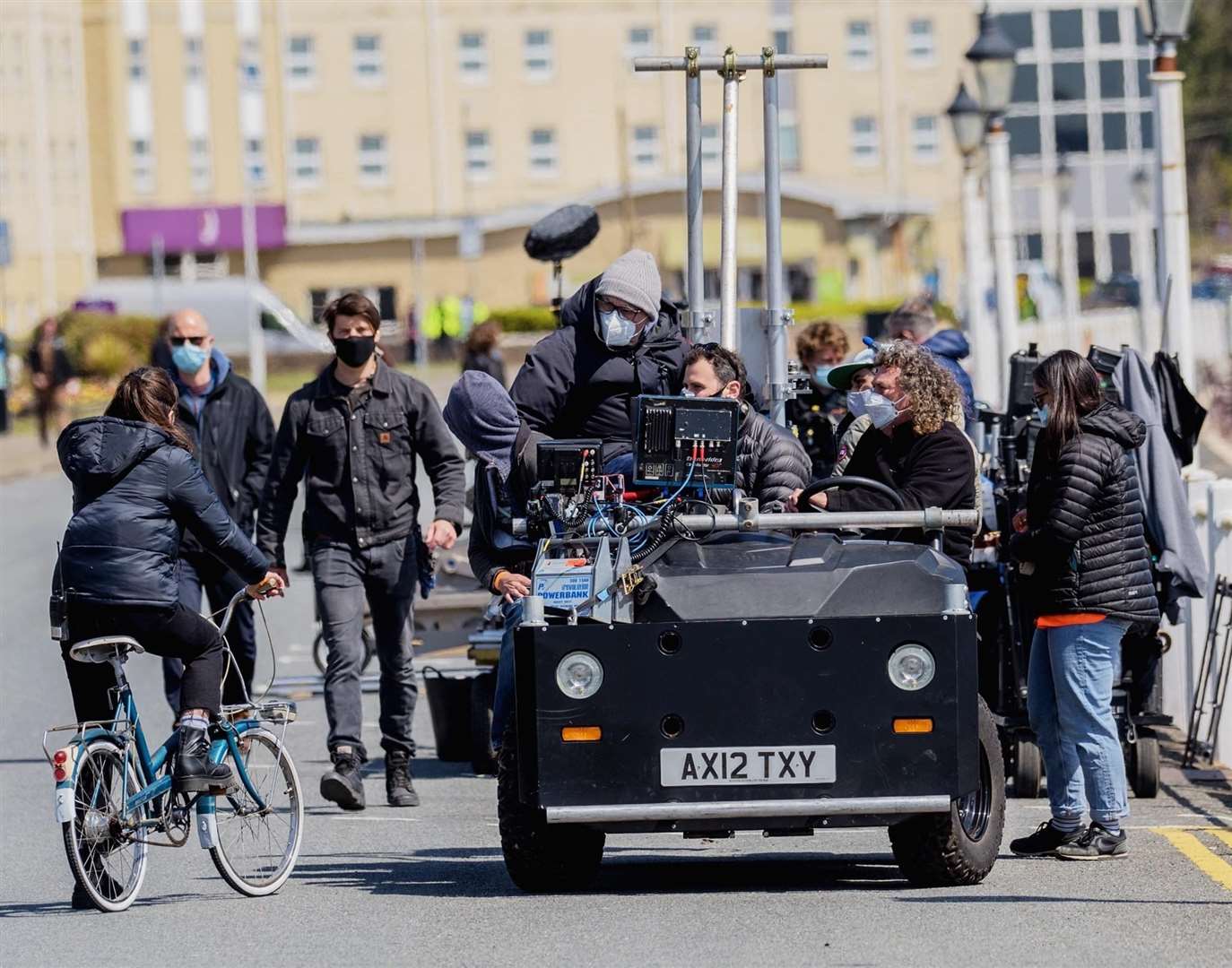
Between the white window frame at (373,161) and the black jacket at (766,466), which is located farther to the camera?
the white window frame at (373,161)

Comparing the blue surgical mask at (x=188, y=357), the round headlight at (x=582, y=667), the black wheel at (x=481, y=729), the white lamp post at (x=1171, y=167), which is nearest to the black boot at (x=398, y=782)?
the black wheel at (x=481, y=729)

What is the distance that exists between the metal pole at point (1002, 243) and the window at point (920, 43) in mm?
62123

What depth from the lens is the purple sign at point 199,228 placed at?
82625 millimetres

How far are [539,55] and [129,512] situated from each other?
253ft

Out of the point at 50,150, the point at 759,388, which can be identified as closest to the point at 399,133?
the point at 50,150

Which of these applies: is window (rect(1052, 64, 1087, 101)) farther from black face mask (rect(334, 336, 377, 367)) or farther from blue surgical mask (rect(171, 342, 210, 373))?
black face mask (rect(334, 336, 377, 367))

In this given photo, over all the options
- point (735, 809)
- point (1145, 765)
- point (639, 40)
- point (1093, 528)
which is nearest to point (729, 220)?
point (1093, 528)

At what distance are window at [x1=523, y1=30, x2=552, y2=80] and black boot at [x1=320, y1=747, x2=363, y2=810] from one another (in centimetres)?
7456

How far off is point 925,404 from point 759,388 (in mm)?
2400

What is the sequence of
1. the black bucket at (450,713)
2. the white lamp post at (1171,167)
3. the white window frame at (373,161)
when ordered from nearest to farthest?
the black bucket at (450,713), the white lamp post at (1171,167), the white window frame at (373,161)

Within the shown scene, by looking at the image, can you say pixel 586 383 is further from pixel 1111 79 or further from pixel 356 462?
pixel 1111 79

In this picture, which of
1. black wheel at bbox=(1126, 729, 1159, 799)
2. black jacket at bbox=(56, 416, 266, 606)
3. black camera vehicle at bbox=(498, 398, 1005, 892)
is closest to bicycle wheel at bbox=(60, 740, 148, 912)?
black jacket at bbox=(56, 416, 266, 606)

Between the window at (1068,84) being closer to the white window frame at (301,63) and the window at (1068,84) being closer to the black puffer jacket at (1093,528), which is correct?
the white window frame at (301,63)

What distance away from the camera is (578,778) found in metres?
8.28
